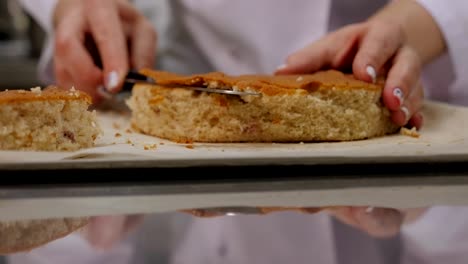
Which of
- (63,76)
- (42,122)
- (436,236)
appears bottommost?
(436,236)

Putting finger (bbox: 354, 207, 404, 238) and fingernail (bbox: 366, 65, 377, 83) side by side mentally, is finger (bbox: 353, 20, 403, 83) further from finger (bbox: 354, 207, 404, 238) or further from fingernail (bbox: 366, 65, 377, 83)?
finger (bbox: 354, 207, 404, 238)

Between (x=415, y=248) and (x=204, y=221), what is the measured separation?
20 cm

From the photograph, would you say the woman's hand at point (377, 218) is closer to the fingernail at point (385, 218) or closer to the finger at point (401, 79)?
the fingernail at point (385, 218)

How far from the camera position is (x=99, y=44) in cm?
117

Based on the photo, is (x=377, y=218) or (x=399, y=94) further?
(x=399, y=94)

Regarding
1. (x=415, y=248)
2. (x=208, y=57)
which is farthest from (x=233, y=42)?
(x=415, y=248)

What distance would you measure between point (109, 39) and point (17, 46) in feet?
5.55

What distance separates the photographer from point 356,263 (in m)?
0.53

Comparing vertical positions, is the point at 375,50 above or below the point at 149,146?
above

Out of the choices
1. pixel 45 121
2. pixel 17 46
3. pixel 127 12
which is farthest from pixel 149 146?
pixel 17 46

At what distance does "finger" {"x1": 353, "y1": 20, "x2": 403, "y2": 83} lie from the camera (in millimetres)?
954

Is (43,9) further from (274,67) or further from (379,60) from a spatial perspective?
(379,60)

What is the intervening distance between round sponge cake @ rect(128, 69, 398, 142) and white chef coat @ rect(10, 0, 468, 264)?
272 millimetres

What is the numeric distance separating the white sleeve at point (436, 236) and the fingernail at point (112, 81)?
0.63m
